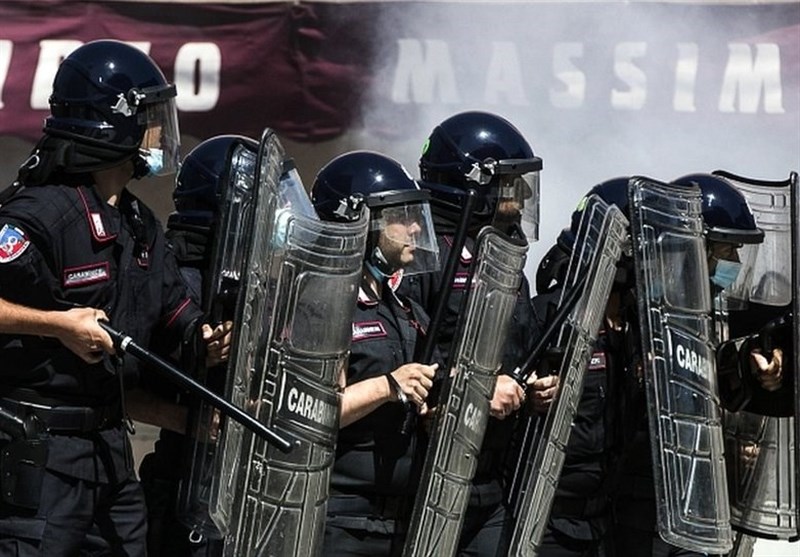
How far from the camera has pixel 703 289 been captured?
5.14m

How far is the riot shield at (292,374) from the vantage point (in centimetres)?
438

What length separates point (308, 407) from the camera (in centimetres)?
445

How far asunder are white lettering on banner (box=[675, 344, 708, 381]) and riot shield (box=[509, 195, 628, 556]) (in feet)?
0.82

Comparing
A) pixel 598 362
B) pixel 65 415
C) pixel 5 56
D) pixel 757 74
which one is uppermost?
pixel 757 74

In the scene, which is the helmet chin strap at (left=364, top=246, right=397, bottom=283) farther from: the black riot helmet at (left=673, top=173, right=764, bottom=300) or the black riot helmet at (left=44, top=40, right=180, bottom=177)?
the black riot helmet at (left=673, top=173, right=764, bottom=300)

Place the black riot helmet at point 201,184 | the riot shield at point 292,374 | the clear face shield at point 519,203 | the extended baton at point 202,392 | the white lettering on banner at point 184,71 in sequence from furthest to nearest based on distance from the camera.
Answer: the white lettering on banner at point 184,71, the black riot helmet at point 201,184, the clear face shield at point 519,203, the riot shield at point 292,374, the extended baton at point 202,392

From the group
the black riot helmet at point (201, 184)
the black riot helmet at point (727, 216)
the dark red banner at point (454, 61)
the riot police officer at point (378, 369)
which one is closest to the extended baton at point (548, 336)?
the riot police officer at point (378, 369)

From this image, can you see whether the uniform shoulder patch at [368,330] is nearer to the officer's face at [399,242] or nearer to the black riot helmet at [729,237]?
the officer's face at [399,242]

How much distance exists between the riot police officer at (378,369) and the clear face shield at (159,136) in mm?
458

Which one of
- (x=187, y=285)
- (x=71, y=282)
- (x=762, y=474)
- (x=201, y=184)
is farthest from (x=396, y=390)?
(x=762, y=474)

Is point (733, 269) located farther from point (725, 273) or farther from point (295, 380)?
point (295, 380)

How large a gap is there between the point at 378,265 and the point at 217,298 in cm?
52

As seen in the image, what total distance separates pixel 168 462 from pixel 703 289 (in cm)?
164

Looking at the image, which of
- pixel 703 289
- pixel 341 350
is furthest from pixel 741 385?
pixel 341 350
